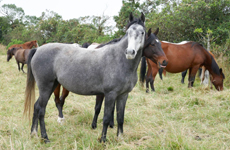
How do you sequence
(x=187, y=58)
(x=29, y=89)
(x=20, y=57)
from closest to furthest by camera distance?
(x=29, y=89) < (x=187, y=58) < (x=20, y=57)

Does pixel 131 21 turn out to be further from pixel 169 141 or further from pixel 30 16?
pixel 30 16

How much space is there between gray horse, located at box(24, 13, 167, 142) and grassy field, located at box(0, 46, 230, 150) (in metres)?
0.27

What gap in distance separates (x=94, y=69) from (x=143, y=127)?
121 cm

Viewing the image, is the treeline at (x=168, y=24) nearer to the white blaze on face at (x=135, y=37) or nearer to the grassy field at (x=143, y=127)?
the grassy field at (x=143, y=127)

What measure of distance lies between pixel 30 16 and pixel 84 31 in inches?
1196

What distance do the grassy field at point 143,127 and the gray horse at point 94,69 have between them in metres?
0.27

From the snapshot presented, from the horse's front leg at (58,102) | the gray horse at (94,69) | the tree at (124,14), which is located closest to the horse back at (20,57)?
the tree at (124,14)

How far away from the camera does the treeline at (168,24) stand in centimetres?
790

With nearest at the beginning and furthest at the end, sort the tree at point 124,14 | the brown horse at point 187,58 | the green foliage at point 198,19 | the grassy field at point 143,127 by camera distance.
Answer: the grassy field at point 143,127
the brown horse at point 187,58
the green foliage at point 198,19
the tree at point 124,14

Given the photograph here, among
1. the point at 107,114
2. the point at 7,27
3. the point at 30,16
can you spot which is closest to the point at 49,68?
the point at 107,114

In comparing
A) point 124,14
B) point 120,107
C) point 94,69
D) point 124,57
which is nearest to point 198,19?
point 124,14

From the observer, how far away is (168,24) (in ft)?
A: 29.5

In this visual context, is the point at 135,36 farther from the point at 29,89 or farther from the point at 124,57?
the point at 29,89

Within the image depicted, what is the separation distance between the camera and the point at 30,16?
41.0 m
